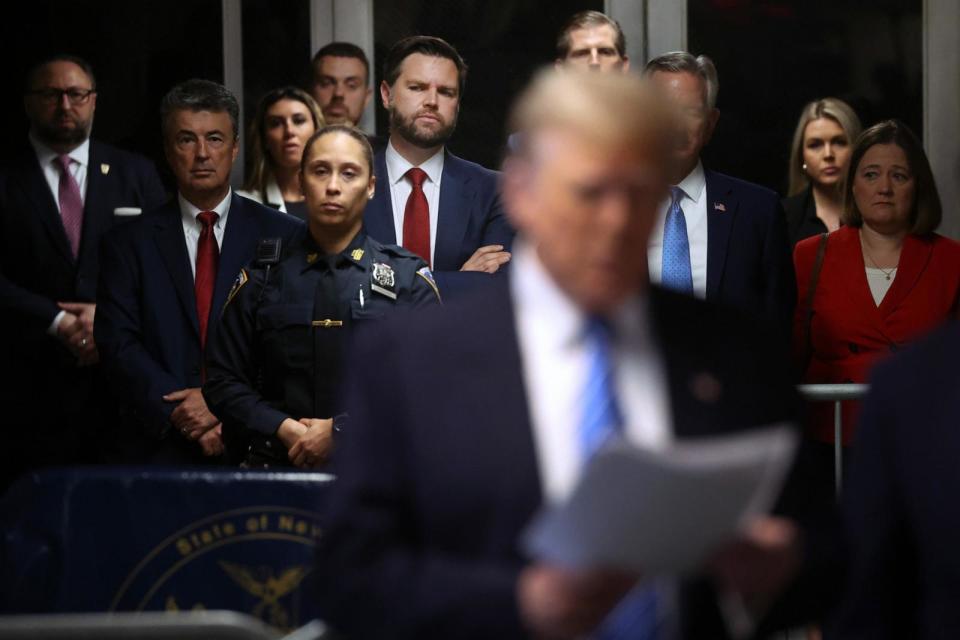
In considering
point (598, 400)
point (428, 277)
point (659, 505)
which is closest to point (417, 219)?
point (428, 277)

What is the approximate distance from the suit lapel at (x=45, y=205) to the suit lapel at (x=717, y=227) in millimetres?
2356

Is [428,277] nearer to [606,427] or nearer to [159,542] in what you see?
[159,542]

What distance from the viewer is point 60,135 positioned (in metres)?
6.10

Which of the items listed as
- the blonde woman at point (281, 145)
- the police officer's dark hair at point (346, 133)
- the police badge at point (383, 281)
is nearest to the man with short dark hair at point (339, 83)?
the blonde woman at point (281, 145)

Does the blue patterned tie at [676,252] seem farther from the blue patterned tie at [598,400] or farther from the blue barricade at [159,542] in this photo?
the blue patterned tie at [598,400]

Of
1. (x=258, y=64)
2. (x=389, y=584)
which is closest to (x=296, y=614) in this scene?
(x=389, y=584)

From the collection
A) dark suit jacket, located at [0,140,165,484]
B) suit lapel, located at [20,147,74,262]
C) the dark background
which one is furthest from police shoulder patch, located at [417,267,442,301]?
the dark background

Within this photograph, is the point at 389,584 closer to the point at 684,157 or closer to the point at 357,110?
the point at 684,157

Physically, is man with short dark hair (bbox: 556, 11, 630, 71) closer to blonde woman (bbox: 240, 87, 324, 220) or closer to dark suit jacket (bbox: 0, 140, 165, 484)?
blonde woman (bbox: 240, 87, 324, 220)

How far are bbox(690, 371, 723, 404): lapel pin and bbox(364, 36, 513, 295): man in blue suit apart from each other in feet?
10.5

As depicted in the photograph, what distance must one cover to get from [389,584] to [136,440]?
11.2 feet

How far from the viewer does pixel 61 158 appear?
20.0 ft

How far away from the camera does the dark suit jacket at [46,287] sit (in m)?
5.85

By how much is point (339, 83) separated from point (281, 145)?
0.45 metres
